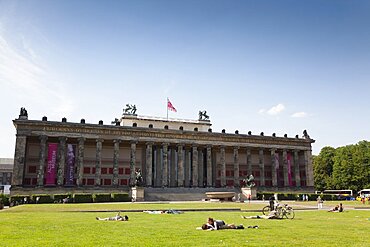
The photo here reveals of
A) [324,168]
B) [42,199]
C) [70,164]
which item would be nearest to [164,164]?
[70,164]

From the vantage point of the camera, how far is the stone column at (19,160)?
6188cm

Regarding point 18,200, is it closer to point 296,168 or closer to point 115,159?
point 115,159

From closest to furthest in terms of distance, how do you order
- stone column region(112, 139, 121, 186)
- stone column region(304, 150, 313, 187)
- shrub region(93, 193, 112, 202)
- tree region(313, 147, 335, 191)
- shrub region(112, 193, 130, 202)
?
1. shrub region(93, 193, 112, 202)
2. shrub region(112, 193, 130, 202)
3. stone column region(112, 139, 121, 186)
4. stone column region(304, 150, 313, 187)
5. tree region(313, 147, 335, 191)

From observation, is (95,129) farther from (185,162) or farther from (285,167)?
(285,167)

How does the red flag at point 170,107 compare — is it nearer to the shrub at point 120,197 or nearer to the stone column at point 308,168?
the shrub at point 120,197

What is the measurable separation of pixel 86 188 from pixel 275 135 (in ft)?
159

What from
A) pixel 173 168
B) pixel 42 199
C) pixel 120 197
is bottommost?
pixel 42 199

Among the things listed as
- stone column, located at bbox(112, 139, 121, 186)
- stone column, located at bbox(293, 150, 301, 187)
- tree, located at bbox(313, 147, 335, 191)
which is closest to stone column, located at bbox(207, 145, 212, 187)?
stone column, located at bbox(112, 139, 121, 186)

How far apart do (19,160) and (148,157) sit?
1021 inches

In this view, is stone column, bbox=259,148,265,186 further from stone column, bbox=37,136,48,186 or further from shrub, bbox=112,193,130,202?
stone column, bbox=37,136,48,186

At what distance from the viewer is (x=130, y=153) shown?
75.9 metres

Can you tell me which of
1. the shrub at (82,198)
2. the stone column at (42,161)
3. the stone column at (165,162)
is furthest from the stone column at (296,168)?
the stone column at (42,161)

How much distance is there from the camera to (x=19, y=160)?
62719 mm

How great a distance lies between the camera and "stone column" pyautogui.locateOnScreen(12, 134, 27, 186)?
61.9 meters
